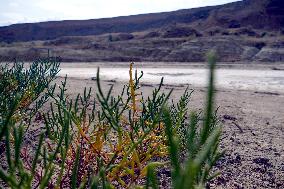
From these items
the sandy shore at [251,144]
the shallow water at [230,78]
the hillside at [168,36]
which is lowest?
the shallow water at [230,78]

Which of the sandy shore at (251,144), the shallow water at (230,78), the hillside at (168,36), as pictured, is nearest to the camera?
the sandy shore at (251,144)

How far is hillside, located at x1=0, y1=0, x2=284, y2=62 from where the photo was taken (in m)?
26.2

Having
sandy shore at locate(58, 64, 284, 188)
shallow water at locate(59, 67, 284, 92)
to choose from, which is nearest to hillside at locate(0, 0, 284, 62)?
shallow water at locate(59, 67, 284, 92)

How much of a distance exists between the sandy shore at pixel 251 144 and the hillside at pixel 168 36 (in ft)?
42.9

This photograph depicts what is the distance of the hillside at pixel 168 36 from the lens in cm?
2619

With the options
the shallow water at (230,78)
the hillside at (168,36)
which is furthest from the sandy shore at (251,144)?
the hillside at (168,36)

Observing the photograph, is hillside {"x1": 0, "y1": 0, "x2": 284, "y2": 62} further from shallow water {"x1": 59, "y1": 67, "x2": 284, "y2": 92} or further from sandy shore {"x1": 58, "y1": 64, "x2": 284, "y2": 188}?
sandy shore {"x1": 58, "y1": 64, "x2": 284, "y2": 188}

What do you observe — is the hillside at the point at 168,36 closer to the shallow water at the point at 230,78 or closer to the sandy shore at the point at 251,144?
the shallow water at the point at 230,78

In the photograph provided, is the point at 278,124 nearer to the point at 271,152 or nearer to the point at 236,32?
the point at 271,152

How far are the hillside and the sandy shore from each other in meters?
13.1

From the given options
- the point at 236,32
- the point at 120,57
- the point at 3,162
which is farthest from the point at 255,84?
the point at 236,32

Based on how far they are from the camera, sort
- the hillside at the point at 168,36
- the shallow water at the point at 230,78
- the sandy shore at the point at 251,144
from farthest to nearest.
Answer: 1. the hillside at the point at 168,36
2. the shallow water at the point at 230,78
3. the sandy shore at the point at 251,144

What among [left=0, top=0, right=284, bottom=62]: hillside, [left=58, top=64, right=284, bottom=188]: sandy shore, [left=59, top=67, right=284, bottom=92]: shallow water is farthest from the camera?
[left=0, top=0, right=284, bottom=62]: hillside

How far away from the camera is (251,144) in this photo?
504cm
